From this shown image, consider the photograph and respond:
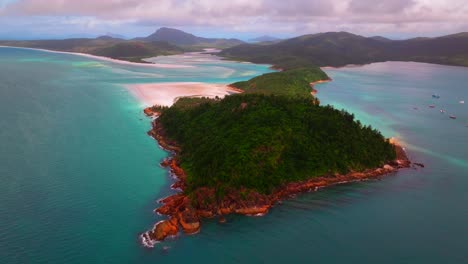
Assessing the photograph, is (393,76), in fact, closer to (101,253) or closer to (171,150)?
(171,150)

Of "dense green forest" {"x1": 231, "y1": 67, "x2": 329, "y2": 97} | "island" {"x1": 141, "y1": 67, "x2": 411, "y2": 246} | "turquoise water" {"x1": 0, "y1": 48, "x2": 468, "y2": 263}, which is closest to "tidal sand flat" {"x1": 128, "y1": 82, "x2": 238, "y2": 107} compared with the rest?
"dense green forest" {"x1": 231, "y1": 67, "x2": 329, "y2": 97}

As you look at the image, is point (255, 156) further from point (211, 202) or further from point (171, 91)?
point (171, 91)

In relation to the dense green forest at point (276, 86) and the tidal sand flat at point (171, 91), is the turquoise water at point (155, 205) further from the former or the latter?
the dense green forest at point (276, 86)

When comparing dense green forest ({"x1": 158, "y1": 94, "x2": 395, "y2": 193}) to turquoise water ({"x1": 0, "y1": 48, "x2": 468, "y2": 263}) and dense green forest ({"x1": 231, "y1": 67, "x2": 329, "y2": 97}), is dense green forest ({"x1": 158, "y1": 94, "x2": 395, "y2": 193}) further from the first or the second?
dense green forest ({"x1": 231, "y1": 67, "x2": 329, "y2": 97})

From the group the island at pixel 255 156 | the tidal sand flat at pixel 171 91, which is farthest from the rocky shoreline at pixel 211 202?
the tidal sand flat at pixel 171 91

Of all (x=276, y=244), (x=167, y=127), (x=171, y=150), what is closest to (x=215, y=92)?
(x=167, y=127)
